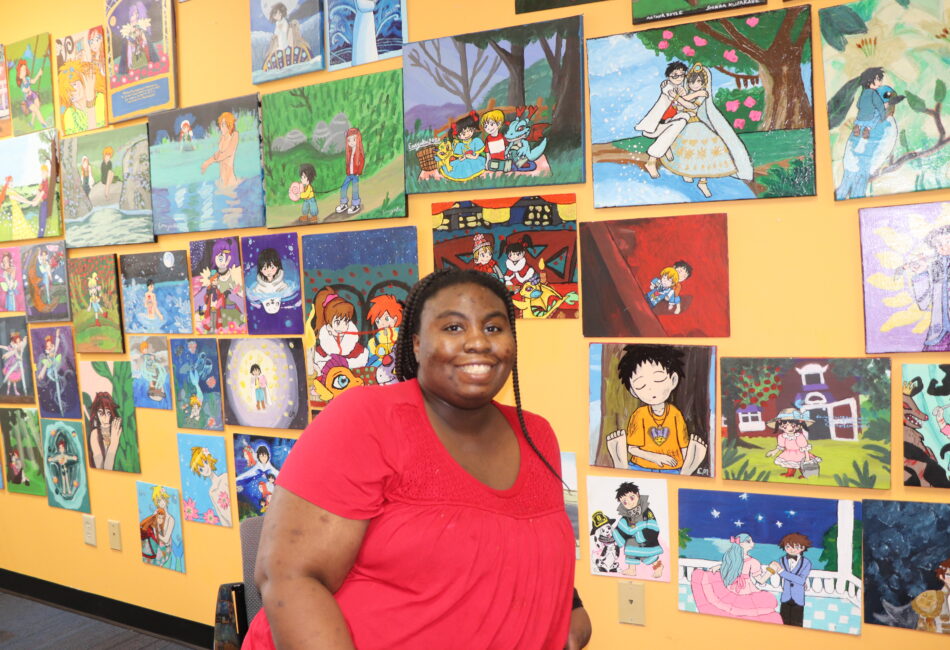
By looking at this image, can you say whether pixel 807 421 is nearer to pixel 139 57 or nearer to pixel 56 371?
pixel 139 57

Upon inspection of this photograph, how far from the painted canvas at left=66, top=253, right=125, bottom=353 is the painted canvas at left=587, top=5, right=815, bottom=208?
6.25ft

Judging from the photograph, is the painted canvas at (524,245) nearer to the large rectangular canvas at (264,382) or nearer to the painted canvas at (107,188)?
the large rectangular canvas at (264,382)

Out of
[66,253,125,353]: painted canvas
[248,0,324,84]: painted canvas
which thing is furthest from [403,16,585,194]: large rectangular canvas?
[66,253,125,353]: painted canvas

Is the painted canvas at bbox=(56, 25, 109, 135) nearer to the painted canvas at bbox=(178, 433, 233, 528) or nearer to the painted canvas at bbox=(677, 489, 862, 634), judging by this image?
the painted canvas at bbox=(178, 433, 233, 528)

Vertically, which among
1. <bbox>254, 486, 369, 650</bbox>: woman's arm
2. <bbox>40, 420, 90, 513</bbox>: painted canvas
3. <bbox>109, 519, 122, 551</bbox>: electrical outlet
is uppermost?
<bbox>254, 486, 369, 650</bbox>: woman's arm

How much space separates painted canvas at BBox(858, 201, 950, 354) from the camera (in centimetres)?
156

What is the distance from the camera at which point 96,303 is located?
111 inches

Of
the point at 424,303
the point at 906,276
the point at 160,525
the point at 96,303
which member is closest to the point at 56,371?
the point at 96,303

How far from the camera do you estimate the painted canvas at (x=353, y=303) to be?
216 cm

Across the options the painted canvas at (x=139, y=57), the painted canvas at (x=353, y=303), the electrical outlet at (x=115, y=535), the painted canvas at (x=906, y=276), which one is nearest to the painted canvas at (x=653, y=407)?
the painted canvas at (x=906, y=276)

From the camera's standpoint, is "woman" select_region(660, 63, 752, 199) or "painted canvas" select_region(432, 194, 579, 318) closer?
"woman" select_region(660, 63, 752, 199)

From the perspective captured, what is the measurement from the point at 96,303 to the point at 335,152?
1.26 metres

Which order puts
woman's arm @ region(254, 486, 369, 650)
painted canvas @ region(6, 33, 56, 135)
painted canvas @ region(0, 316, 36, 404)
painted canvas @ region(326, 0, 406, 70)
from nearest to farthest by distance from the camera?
1. woman's arm @ region(254, 486, 369, 650)
2. painted canvas @ region(326, 0, 406, 70)
3. painted canvas @ region(6, 33, 56, 135)
4. painted canvas @ region(0, 316, 36, 404)

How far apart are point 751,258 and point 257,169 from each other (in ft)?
5.06
